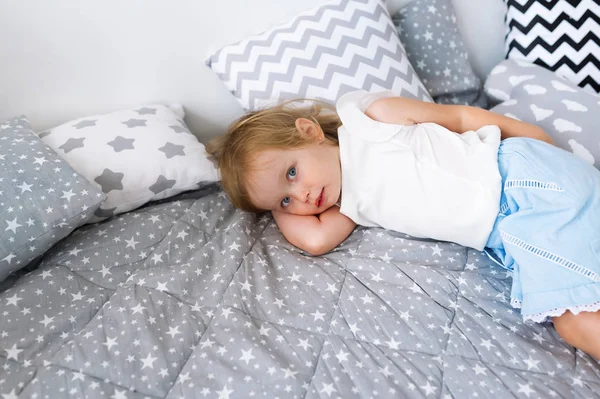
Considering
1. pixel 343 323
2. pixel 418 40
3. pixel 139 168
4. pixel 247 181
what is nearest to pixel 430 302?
pixel 343 323

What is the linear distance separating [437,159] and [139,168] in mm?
724

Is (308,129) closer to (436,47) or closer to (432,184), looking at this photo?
(432,184)

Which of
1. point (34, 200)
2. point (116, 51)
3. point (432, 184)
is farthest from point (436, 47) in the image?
point (34, 200)

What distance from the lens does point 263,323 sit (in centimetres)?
98

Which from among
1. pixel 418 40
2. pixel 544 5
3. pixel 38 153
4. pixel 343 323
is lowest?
pixel 343 323

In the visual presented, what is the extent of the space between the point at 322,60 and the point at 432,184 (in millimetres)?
479

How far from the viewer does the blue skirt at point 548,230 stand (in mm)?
949

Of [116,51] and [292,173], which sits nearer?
[292,173]

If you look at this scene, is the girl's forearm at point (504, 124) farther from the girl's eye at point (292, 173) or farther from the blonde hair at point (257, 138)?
the girl's eye at point (292, 173)

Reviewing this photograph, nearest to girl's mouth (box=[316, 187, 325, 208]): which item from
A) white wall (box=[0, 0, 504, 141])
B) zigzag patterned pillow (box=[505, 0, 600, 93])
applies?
white wall (box=[0, 0, 504, 141])

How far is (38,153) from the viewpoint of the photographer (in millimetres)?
1142

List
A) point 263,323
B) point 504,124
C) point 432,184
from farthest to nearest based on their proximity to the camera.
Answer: point 504,124, point 432,184, point 263,323

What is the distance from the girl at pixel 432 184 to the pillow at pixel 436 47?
11.3 inches

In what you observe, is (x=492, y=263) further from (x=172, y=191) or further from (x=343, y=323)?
(x=172, y=191)
